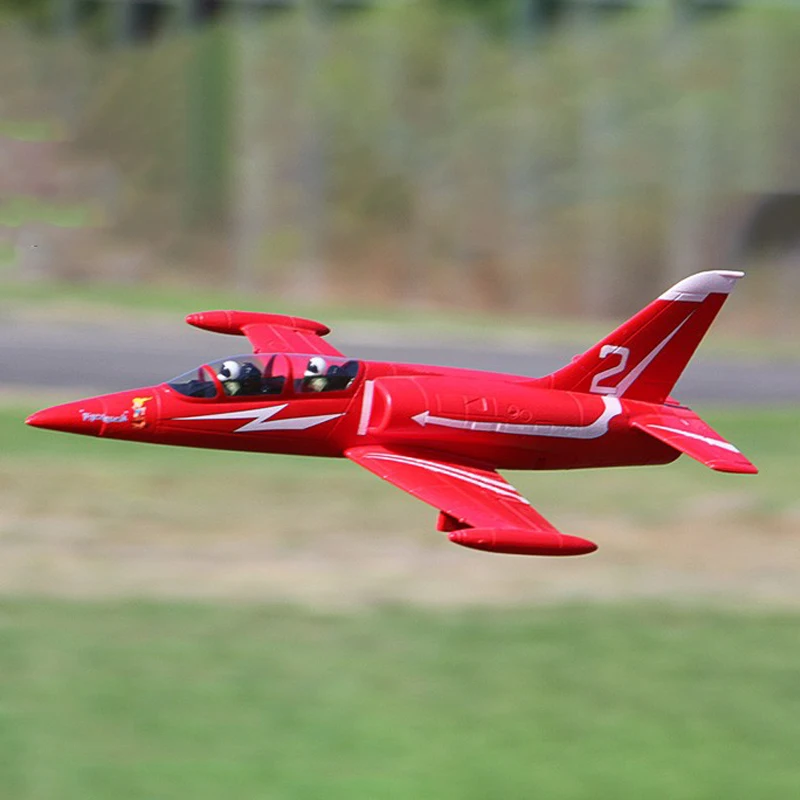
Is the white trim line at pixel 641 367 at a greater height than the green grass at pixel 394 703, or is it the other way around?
the white trim line at pixel 641 367

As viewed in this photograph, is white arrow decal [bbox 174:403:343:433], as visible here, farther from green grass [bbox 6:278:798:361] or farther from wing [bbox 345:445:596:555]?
green grass [bbox 6:278:798:361]

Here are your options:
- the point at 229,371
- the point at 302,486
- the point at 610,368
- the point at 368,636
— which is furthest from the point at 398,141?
the point at 229,371

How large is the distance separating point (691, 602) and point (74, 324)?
162ft

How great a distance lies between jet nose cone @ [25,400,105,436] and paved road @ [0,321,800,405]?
59.0 metres

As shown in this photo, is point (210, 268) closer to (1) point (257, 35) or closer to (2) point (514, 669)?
(1) point (257, 35)

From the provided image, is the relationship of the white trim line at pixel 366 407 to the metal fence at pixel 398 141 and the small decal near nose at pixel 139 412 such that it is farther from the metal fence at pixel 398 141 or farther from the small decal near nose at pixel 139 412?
the metal fence at pixel 398 141

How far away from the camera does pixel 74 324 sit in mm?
90938

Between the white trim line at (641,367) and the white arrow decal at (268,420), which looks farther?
the white trim line at (641,367)

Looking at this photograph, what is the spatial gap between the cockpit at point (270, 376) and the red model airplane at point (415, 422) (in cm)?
1

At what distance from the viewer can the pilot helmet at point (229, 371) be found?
1712 centimetres

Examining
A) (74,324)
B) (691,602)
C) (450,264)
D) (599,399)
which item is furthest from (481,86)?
(599,399)

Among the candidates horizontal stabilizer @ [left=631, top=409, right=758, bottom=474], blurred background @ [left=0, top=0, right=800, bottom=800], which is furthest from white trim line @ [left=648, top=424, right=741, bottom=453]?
blurred background @ [left=0, top=0, right=800, bottom=800]

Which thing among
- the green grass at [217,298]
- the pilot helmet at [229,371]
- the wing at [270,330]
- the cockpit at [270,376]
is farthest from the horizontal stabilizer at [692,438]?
the green grass at [217,298]

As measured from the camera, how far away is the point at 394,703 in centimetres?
4559
